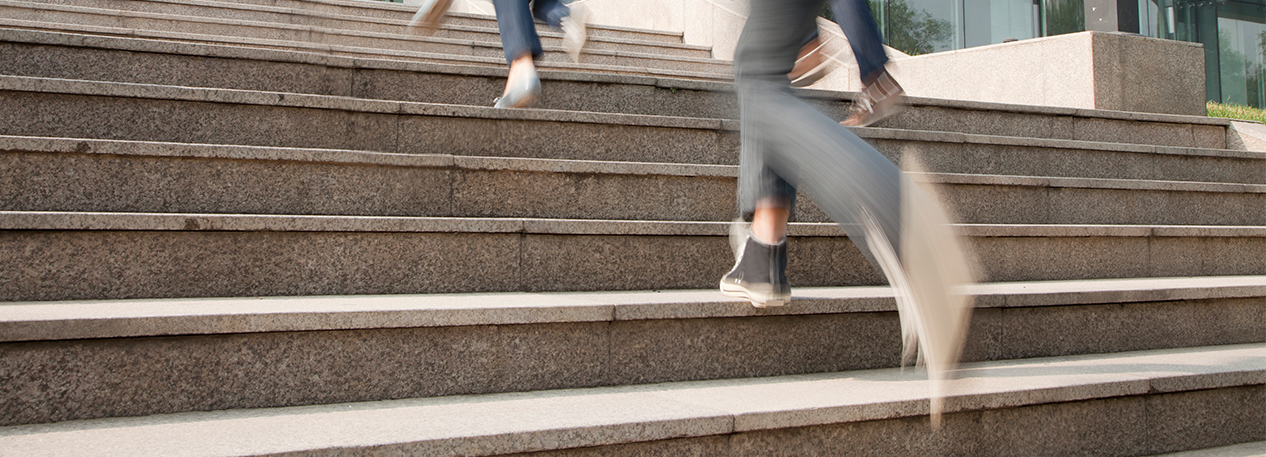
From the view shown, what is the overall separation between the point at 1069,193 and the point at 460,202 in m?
2.50

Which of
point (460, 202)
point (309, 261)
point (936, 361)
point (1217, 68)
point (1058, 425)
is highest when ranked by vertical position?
point (1217, 68)

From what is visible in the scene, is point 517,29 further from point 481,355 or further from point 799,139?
point 799,139

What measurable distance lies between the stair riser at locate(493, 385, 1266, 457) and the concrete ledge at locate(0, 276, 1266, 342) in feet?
1.20

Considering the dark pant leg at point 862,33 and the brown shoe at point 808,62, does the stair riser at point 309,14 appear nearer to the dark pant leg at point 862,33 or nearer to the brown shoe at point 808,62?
the dark pant leg at point 862,33

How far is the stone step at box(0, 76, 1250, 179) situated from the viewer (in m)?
2.62

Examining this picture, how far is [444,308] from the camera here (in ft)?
6.53

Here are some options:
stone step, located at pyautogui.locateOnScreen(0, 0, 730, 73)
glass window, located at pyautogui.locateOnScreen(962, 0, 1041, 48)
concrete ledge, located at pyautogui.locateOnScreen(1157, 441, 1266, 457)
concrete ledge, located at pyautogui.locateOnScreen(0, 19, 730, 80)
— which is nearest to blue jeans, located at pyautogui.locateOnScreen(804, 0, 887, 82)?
concrete ledge, located at pyautogui.locateOnScreen(1157, 441, 1266, 457)

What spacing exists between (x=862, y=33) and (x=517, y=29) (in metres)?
1.21

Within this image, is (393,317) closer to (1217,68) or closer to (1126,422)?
(1126,422)

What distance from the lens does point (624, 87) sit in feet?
12.5

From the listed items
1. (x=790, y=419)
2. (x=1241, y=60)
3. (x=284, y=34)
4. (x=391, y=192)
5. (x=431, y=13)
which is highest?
(x=1241, y=60)

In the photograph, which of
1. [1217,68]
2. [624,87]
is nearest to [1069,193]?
[624,87]

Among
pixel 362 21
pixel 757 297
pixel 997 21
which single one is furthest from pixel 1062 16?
pixel 757 297

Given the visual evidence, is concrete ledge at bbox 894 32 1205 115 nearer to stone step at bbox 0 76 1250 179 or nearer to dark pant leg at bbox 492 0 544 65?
stone step at bbox 0 76 1250 179
